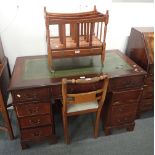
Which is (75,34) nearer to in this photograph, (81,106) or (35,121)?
(81,106)

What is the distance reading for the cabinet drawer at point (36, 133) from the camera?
1.58 m

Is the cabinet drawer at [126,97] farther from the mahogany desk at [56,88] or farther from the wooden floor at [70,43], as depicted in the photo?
the wooden floor at [70,43]

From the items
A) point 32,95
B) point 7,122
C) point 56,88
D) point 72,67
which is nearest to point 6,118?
point 7,122

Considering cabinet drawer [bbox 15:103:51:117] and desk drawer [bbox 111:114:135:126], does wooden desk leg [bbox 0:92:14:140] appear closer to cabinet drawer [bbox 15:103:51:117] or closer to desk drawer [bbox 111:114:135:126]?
cabinet drawer [bbox 15:103:51:117]

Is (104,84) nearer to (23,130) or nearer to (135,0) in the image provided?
(23,130)

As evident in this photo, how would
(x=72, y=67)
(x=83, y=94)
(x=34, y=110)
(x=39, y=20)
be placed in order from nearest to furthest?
(x=83, y=94) → (x=34, y=110) → (x=72, y=67) → (x=39, y=20)

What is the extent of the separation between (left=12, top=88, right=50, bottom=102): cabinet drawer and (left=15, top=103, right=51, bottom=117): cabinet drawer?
6 cm

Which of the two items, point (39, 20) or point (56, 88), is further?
point (39, 20)

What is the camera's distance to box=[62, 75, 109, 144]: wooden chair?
1299mm

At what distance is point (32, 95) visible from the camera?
4.58ft

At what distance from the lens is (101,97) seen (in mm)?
1480

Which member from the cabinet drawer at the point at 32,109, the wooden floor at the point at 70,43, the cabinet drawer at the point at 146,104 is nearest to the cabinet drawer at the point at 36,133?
the cabinet drawer at the point at 32,109

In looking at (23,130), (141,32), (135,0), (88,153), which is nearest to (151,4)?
(135,0)

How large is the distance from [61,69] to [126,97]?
2.17ft
